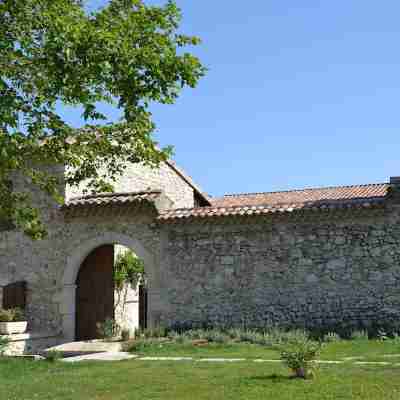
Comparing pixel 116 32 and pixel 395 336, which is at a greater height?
Result: pixel 116 32

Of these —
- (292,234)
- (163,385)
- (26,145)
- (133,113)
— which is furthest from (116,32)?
(292,234)

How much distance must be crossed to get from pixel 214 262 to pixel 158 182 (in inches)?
260

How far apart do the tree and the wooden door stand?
8357 millimetres

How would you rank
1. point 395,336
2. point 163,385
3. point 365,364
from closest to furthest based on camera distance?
point 163,385 < point 365,364 < point 395,336

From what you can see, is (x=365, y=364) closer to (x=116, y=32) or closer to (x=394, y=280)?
(x=394, y=280)

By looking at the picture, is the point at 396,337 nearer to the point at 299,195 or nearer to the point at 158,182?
the point at 158,182

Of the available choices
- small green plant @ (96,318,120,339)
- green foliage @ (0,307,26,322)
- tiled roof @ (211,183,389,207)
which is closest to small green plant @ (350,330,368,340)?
small green plant @ (96,318,120,339)

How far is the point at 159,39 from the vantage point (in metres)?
10.1

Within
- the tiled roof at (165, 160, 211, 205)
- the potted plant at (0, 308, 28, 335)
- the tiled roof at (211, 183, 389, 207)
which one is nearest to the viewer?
the potted plant at (0, 308, 28, 335)

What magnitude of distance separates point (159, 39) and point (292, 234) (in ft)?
26.5

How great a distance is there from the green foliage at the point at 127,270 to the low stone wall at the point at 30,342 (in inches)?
98.6

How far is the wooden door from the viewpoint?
19.3m

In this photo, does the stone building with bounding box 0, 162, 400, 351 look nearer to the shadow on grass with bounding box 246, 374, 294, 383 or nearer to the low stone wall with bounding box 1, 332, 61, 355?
the low stone wall with bounding box 1, 332, 61, 355

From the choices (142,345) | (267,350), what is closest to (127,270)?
(142,345)
